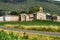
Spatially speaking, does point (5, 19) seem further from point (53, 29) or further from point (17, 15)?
point (53, 29)

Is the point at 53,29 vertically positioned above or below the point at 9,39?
below

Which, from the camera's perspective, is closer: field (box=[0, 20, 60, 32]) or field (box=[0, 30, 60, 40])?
field (box=[0, 30, 60, 40])

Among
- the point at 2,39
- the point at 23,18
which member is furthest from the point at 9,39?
the point at 23,18

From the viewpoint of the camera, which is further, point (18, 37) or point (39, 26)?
point (39, 26)

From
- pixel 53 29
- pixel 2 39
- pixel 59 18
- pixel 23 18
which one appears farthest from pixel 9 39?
pixel 59 18

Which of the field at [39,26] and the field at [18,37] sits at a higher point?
the field at [18,37]

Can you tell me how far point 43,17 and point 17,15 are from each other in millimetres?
13100

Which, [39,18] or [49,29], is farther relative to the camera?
[39,18]

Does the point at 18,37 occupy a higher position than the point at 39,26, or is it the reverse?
the point at 18,37

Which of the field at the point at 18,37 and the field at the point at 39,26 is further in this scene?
the field at the point at 39,26

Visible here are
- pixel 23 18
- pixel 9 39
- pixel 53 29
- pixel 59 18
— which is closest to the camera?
pixel 9 39

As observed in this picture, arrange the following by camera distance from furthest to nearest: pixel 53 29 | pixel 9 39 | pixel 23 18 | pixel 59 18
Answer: pixel 59 18
pixel 23 18
pixel 53 29
pixel 9 39

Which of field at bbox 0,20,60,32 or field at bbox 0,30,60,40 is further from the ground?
field at bbox 0,30,60,40

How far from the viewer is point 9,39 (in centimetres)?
1917
